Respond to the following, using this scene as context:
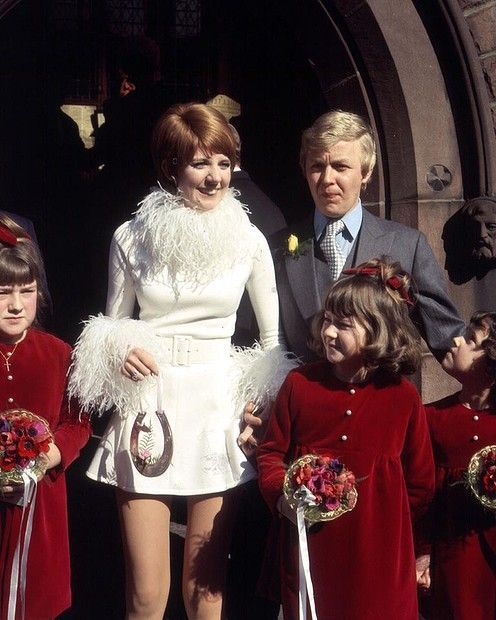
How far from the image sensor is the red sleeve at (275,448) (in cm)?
348

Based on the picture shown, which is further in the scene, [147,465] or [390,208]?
[390,208]

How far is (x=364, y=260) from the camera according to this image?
3906 millimetres

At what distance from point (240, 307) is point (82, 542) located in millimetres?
1681

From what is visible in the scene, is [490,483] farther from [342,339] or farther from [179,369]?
[179,369]

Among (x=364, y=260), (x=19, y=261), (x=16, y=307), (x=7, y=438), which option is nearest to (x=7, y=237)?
(x=19, y=261)

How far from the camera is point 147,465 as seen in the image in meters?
3.73

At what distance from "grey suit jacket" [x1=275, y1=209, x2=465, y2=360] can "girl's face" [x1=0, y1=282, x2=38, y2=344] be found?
910mm

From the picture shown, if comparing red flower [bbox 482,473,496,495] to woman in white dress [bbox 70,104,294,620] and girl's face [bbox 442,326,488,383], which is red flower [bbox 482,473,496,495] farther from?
woman in white dress [bbox 70,104,294,620]

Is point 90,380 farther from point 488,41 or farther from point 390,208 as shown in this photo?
point 488,41

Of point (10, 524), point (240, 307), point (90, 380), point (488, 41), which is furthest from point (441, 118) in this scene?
point (10, 524)

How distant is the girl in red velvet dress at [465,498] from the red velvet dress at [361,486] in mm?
112

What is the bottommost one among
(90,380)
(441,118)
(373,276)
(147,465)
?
(147,465)

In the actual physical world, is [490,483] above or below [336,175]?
below

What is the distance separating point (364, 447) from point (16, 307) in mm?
1210
